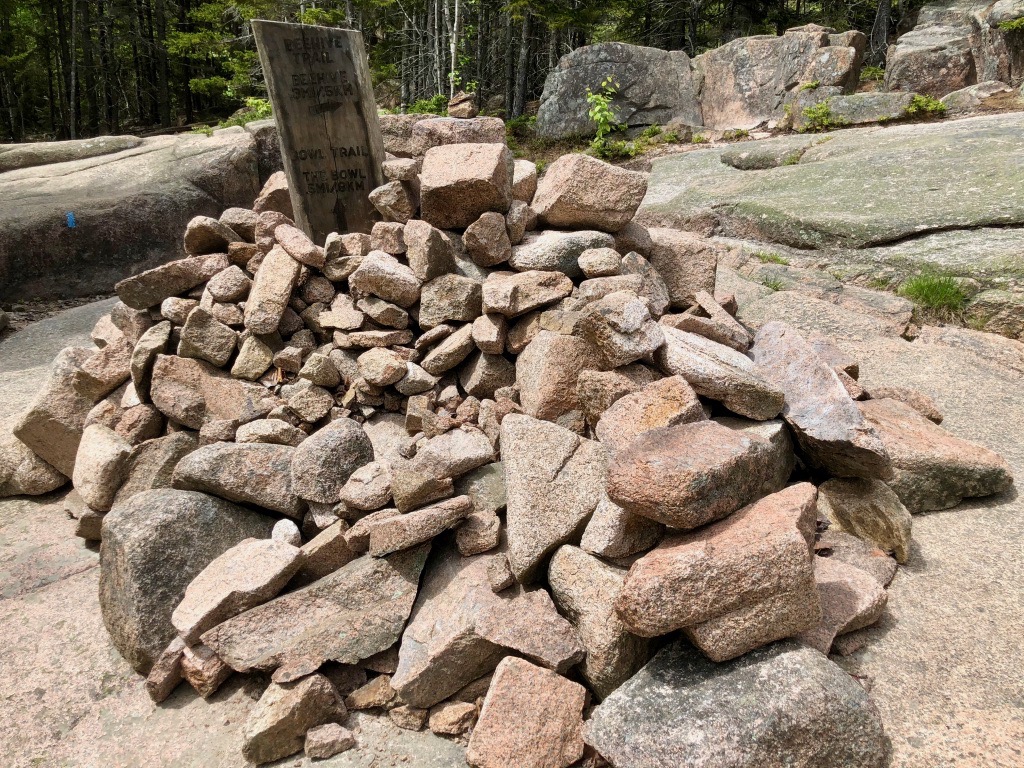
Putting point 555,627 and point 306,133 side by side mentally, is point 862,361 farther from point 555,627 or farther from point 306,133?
point 306,133

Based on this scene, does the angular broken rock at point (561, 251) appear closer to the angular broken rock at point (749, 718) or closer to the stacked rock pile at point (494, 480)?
the stacked rock pile at point (494, 480)

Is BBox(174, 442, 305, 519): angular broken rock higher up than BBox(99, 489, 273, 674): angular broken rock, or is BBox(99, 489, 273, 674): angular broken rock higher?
BBox(174, 442, 305, 519): angular broken rock

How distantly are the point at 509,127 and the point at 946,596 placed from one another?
12990mm

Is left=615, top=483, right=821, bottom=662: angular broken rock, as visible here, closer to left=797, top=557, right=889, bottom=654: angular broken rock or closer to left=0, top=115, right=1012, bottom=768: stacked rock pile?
left=0, top=115, right=1012, bottom=768: stacked rock pile

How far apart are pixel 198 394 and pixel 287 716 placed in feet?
7.83

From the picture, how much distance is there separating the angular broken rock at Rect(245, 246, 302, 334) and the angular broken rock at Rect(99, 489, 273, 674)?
1237mm

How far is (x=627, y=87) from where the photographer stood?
12.5m

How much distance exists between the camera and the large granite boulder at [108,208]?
8.81m

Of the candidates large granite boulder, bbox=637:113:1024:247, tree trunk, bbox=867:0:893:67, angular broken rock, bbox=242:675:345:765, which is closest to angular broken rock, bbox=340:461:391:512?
angular broken rock, bbox=242:675:345:765

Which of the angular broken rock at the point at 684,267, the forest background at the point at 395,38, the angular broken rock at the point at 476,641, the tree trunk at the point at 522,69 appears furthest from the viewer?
the forest background at the point at 395,38

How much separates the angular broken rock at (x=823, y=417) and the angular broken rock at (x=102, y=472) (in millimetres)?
→ 3716

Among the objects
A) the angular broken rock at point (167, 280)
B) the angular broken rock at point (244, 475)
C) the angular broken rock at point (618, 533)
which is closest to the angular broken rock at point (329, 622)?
the angular broken rock at point (244, 475)

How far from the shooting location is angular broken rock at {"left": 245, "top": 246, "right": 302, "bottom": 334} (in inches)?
165

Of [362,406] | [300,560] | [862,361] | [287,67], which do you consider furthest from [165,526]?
[862,361]
